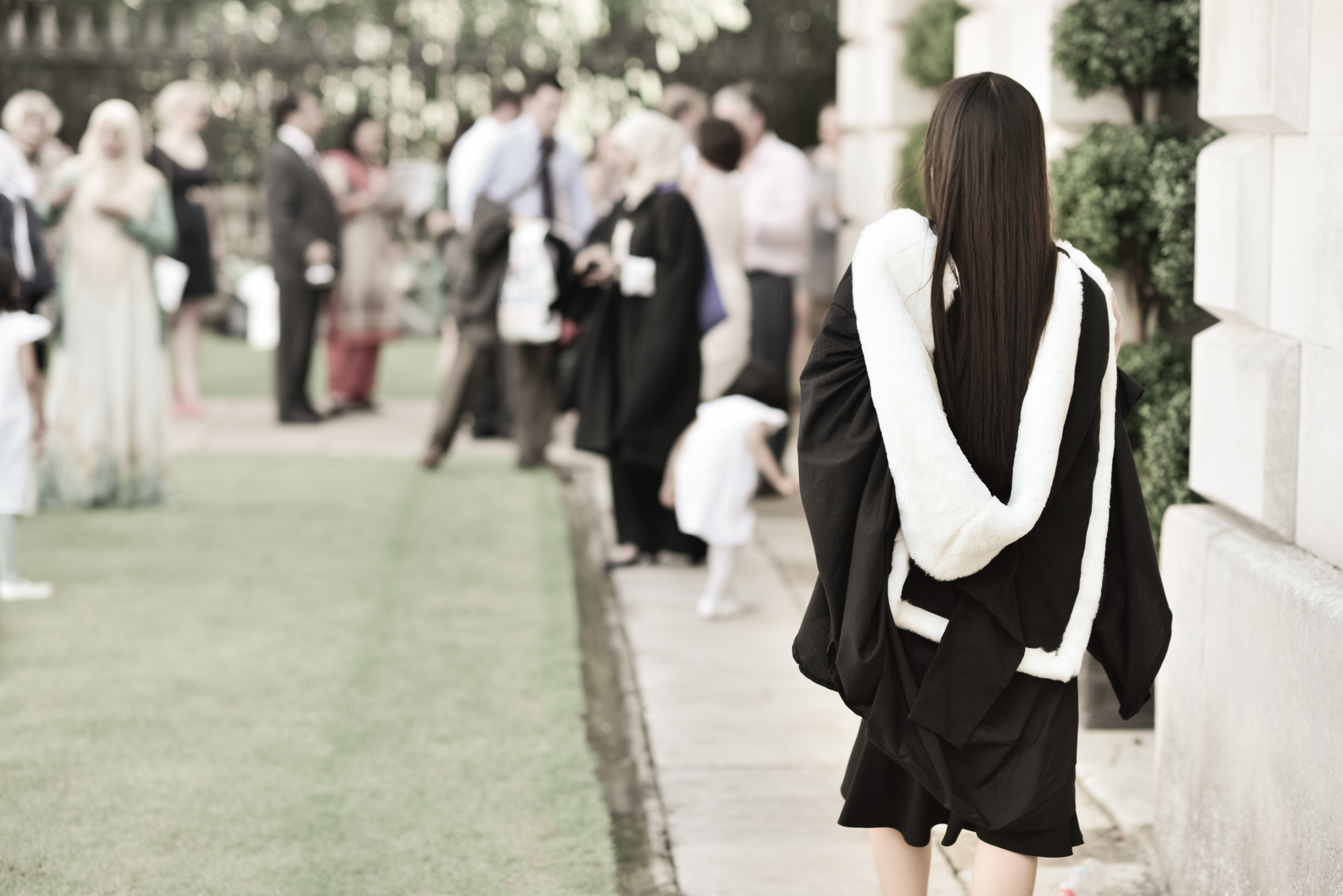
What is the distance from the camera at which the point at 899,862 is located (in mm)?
3010

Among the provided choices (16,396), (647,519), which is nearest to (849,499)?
(16,396)

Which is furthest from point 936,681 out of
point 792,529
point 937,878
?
point 792,529

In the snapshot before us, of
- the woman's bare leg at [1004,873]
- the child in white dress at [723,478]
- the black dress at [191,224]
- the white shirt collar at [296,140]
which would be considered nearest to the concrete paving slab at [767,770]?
the child in white dress at [723,478]

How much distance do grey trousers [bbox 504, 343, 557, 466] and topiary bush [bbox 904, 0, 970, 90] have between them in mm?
2807

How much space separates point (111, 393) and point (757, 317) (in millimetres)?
3489

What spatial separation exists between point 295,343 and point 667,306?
208 inches

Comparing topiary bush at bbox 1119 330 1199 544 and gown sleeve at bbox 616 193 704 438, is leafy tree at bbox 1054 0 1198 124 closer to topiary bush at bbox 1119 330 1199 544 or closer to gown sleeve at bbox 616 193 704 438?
→ topiary bush at bbox 1119 330 1199 544

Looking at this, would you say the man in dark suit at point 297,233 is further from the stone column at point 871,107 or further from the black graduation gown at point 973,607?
the black graduation gown at point 973,607

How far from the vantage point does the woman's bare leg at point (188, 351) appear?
38.5 feet

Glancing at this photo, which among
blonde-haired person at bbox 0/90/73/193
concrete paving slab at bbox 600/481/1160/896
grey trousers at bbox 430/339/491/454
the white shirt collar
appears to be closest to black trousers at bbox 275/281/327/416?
the white shirt collar

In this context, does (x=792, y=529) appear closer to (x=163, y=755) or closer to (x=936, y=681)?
(x=163, y=755)

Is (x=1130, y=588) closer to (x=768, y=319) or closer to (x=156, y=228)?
(x=768, y=319)

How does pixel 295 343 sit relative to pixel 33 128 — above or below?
below

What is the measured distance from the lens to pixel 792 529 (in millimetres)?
8539
